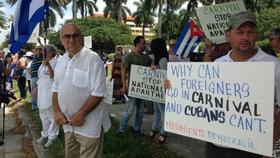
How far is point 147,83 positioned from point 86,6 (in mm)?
81337

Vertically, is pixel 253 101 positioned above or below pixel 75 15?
below

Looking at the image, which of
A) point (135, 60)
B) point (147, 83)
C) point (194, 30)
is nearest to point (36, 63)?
point (194, 30)

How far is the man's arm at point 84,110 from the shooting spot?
4.50 metres

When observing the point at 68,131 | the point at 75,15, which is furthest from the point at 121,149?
the point at 75,15

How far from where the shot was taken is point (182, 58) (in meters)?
11.1

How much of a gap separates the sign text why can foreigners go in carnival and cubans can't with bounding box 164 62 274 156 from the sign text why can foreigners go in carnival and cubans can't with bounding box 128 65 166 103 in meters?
3.82

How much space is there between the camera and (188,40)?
36.3 ft

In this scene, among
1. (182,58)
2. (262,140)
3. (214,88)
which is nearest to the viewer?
(262,140)

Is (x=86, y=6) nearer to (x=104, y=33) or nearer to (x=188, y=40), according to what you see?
(x=104, y=33)

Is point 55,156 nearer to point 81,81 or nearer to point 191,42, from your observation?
point 81,81

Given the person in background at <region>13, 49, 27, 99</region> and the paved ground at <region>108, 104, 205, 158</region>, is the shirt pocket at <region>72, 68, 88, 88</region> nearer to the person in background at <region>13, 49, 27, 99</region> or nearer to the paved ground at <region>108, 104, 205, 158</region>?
the paved ground at <region>108, 104, 205, 158</region>

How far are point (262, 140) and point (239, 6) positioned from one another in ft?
15.1

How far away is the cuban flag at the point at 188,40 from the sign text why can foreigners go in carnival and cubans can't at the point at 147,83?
2.56m

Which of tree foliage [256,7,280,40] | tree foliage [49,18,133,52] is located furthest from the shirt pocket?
tree foliage [49,18,133,52]
